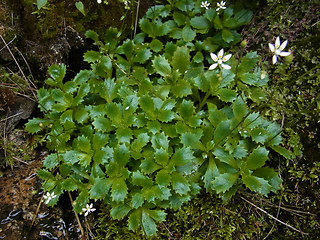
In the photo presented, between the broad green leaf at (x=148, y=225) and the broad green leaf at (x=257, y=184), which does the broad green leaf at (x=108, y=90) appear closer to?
the broad green leaf at (x=148, y=225)

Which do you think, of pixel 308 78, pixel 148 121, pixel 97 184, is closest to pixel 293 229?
pixel 308 78

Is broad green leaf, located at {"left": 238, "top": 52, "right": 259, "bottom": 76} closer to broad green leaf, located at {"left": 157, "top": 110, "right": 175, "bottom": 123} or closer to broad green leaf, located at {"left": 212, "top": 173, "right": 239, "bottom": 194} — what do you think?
broad green leaf, located at {"left": 157, "top": 110, "right": 175, "bottom": 123}

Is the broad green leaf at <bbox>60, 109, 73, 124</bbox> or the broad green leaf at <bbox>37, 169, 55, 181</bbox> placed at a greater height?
the broad green leaf at <bbox>60, 109, 73, 124</bbox>

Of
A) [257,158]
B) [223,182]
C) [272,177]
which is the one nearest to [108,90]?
[223,182]

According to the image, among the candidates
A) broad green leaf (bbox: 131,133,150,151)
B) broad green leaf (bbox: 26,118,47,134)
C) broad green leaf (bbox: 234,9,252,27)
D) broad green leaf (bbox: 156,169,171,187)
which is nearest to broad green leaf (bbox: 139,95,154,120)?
broad green leaf (bbox: 131,133,150,151)

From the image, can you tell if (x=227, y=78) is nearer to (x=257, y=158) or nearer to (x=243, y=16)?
(x=257, y=158)

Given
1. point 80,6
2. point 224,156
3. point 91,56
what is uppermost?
point 80,6

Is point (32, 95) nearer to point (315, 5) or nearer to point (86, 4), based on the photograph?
point (86, 4)
